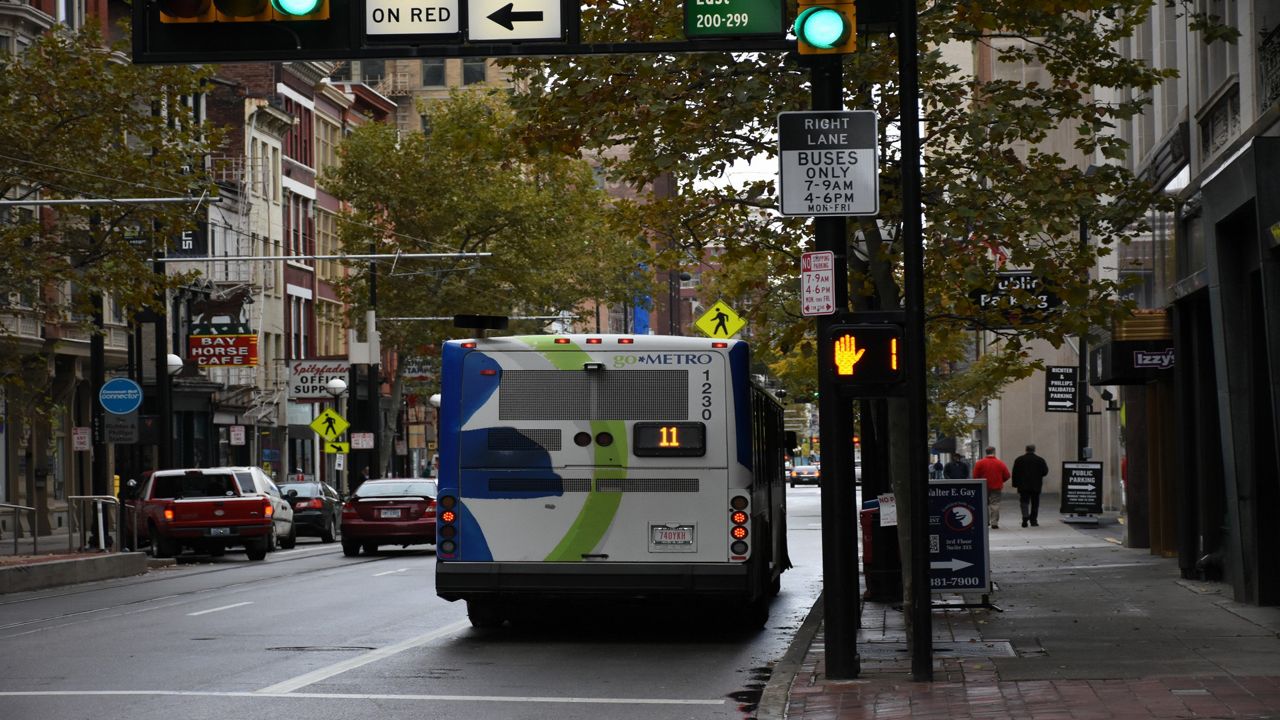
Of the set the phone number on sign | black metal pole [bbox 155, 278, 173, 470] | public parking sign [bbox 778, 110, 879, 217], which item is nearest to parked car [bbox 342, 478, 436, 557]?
black metal pole [bbox 155, 278, 173, 470]

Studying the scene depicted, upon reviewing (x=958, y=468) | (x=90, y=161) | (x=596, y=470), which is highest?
(x=90, y=161)

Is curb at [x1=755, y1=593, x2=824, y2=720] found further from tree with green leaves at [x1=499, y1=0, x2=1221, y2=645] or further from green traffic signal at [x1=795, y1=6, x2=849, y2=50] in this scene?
green traffic signal at [x1=795, y1=6, x2=849, y2=50]

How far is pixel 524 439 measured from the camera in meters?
17.9

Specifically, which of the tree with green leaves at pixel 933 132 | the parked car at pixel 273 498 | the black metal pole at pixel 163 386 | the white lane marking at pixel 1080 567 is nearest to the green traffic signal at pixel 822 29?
the tree with green leaves at pixel 933 132

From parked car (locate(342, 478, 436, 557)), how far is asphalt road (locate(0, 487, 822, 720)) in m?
9.43

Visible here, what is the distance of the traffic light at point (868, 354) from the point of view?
13.3 metres

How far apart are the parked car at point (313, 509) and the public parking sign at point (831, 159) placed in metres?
31.8

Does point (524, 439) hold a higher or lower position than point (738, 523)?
higher

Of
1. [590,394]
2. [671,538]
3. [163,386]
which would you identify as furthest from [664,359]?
[163,386]

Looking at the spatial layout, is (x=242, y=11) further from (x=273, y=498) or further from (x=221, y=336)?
(x=221, y=336)

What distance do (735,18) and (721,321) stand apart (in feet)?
40.4

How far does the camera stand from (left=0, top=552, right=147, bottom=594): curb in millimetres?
27297

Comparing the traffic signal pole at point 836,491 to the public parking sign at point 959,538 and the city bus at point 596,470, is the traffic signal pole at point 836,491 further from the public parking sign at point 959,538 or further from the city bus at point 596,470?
the public parking sign at point 959,538

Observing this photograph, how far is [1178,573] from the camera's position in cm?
2514
